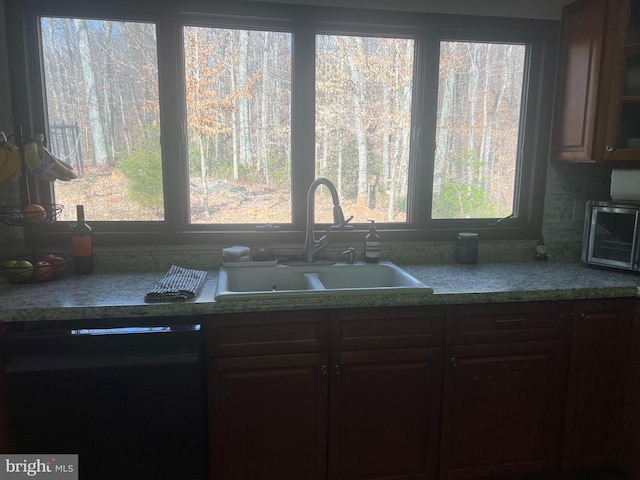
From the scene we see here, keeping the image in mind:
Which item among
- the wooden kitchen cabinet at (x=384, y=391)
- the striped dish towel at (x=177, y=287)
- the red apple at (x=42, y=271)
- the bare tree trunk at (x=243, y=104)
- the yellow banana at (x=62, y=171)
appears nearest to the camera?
the striped dish towel at (x=177, y=287)

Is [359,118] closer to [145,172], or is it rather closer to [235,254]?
[235,254]

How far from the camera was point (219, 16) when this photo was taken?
2.15 m

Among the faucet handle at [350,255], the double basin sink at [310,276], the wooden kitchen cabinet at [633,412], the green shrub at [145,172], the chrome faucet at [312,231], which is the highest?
the green shrub at [145,172]

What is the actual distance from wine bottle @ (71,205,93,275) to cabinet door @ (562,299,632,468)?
2.19 m

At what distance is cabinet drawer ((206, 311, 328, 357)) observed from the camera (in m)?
1.70

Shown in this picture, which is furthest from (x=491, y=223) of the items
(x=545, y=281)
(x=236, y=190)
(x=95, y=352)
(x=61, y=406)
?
(x=61, y=406)

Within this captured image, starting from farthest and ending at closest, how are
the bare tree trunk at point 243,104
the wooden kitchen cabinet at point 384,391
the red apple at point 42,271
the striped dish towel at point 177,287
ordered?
the bare tree trunk at point 243,104 → the red apple at point 42,271 → the wooden kitchen cabinet at point 384,391 → the striped dish towel at point 177,287

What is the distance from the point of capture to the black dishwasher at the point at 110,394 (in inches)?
61.0

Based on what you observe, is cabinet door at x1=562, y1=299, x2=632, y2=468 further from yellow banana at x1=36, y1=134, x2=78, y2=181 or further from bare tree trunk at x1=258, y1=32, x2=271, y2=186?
yellow banana at x1=36, y1=134, x2=78, y2=181

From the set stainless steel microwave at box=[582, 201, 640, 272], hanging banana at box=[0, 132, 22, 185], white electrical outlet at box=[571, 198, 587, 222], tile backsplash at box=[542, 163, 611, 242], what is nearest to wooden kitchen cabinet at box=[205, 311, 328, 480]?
hanging banana at box=[0, 132, 22, 185]

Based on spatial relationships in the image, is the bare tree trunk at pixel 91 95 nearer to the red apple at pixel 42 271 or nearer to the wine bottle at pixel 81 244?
the wine bottle at pixel 81 244

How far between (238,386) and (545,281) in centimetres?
142

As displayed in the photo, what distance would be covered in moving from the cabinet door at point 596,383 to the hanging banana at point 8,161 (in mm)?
2503

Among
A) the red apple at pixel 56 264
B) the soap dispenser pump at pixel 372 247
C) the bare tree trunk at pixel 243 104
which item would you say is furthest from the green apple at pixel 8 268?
the soap dispenser pump at pixel 372 247
